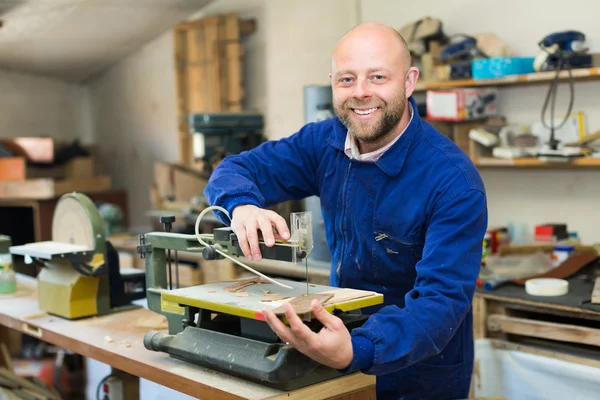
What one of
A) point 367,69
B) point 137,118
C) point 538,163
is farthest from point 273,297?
point 137,118

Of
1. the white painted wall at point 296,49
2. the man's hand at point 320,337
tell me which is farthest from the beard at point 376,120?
the white painted wall at point 296,49

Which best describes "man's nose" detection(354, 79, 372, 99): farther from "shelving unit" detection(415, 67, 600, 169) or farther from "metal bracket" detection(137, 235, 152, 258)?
"shelving unit" detection(415, 67, 600, 169)

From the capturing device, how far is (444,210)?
1.83m

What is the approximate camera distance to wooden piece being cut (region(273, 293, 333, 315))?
1.56 meters

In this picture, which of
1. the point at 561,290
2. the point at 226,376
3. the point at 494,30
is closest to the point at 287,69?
the point at 494,30

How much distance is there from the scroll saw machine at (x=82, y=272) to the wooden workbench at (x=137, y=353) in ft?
0.15

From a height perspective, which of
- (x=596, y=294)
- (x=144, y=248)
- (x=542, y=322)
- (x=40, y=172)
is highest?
(x=40, y=172)

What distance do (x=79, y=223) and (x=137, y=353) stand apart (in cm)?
74

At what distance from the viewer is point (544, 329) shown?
2.83 m

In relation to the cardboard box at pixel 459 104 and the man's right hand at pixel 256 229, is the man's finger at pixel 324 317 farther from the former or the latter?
the cardboard box at pixel 459 104

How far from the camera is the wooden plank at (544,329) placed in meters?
2.69

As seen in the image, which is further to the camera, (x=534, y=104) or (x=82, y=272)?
(x=534, y=104)

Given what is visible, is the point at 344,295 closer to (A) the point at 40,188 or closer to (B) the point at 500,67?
(B) the point at 500,67

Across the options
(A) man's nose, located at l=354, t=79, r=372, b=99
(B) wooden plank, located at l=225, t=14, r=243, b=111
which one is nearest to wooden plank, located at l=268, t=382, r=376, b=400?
(A) man's nose, located at l=354, t=79, r=372, b=99
